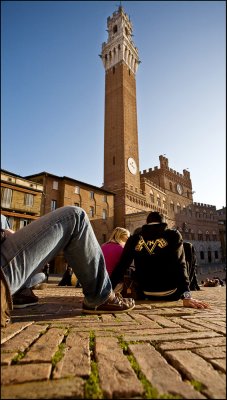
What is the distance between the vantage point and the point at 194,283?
5.75 meters

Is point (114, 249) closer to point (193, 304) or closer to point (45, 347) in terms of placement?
point (193, 304)

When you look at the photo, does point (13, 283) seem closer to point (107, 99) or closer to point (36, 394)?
point (36, 394)

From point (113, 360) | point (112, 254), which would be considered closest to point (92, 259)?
point (113, 360)

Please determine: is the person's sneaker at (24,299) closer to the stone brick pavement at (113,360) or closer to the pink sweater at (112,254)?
the stone brick pavement at (113,360)

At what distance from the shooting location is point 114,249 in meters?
4.14

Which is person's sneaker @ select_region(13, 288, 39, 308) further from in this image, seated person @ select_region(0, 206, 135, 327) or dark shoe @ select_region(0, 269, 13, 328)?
dark shoe @ select_region(0, 269, 13, 328)

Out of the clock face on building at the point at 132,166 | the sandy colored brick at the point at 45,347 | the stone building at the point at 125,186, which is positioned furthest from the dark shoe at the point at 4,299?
the clock face on building at the point at 132,166

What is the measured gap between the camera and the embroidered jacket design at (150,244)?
3.15 m

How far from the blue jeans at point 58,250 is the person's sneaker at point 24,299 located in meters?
1.10

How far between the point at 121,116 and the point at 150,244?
107ft

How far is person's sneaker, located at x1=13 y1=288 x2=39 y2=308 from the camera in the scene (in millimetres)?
2881

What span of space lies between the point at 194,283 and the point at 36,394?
5.58 metres

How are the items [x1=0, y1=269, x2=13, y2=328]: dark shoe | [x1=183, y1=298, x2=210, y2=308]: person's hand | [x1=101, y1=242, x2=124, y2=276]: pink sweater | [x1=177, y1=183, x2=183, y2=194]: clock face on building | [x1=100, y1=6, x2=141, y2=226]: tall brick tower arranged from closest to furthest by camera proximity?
[x1=0, y1=269, x2=13, y2=328]: dark shoe
[x1=183, y1=298, x2=210, y2=308]: person's hand
[x1=101, y1=242, x2=124, y2=276]: pink sweater
[x1=100, y1=6, x2=141, y2=226]: tall brick tower
[x1=177, y1=183, x2=183, y2=194]: clock face on building

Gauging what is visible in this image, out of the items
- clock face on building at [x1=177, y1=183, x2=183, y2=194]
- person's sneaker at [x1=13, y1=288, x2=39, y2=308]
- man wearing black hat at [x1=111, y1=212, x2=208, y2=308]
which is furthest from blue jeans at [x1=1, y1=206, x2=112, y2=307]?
clock face on building at [x1=177, y1=183, x2=183, y2=194]
